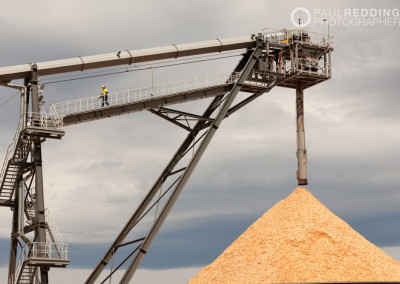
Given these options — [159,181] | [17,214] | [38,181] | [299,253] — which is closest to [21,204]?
[17,214]

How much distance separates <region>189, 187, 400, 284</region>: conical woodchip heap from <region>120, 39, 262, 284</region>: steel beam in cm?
458

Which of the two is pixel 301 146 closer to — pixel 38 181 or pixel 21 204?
pixel 38 181

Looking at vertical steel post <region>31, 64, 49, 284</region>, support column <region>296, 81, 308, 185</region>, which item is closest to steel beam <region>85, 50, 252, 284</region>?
support column <region>296, 81, 308, 185</region>

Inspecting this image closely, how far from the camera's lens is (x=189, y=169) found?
32594mm

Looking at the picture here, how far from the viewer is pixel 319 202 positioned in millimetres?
36781

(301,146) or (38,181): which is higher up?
(301,146)

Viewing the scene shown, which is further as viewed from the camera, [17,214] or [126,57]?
[17,214]

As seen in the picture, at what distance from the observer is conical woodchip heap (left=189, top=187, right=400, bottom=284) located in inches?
1230

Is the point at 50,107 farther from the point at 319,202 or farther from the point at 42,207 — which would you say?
the point at 319,202

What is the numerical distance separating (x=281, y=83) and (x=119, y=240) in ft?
41.8

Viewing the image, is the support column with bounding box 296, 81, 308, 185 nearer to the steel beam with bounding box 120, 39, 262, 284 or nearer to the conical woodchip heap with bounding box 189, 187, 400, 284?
the conical woodchip heap with bounding box 189, 187, 400, 284

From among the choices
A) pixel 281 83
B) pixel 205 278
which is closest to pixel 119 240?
pixel 205 278

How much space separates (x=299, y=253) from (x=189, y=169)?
22.9ft

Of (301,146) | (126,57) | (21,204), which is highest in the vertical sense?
(126,57)
